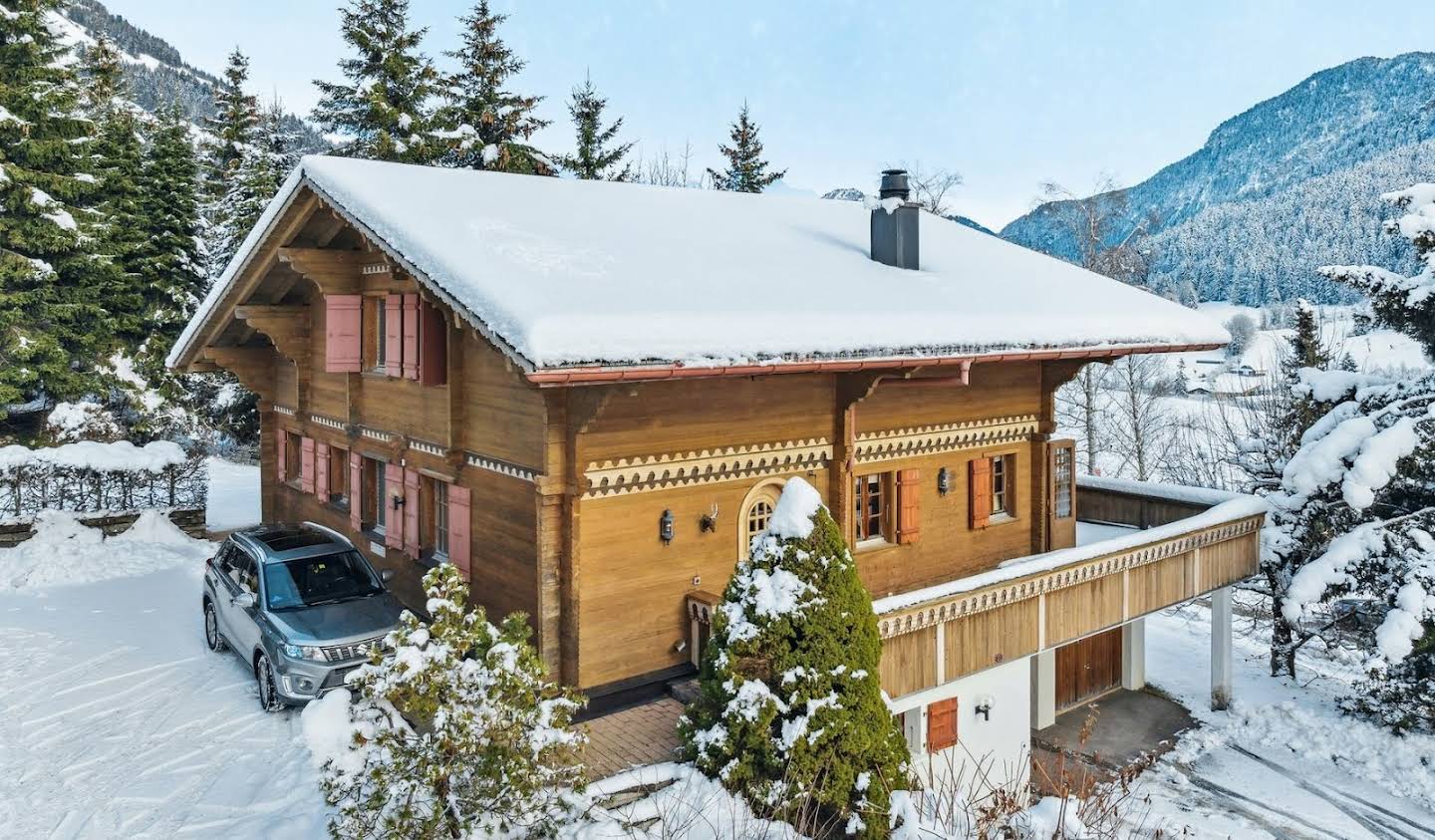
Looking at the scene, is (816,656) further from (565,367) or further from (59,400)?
(59,400)

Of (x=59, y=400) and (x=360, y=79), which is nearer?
(x=59, y=400)

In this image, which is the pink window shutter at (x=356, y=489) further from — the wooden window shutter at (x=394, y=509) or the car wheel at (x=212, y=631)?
the car wheel at (x=212, y=631)

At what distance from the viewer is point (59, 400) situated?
25547 mm

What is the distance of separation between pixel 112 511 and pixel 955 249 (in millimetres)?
17830

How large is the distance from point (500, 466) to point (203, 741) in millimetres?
4343

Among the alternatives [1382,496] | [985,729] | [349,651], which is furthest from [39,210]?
[1382,496]

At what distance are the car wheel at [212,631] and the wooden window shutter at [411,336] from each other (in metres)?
4.74

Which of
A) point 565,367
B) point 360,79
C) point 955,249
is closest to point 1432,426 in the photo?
point 955,249

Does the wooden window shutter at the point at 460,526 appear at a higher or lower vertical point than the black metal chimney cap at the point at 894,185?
lower

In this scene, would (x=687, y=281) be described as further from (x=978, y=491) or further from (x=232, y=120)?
(x=232, y=120)

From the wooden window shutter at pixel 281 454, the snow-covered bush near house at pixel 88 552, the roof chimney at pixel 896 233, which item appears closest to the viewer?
the roof chimney at pixel 896 233

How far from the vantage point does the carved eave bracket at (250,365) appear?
58.0 ft

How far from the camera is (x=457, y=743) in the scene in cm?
641

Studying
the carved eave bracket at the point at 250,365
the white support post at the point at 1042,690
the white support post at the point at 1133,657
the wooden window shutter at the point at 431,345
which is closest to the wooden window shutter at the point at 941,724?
the white support post at the point at 1042,690
